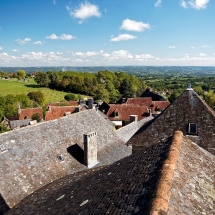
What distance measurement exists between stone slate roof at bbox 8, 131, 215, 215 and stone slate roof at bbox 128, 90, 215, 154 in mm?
5573

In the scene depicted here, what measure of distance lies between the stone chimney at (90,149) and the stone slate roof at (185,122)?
10.2 feet

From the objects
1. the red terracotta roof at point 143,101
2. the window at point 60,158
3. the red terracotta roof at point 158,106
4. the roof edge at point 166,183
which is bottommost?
the red terracotta roof at point 158,106

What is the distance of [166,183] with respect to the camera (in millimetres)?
6617

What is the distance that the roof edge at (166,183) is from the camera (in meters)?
5.59

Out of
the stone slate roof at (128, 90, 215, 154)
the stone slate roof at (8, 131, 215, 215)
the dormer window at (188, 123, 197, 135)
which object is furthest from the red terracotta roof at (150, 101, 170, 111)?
the stone slate roof at (8, 131, 215, 215)

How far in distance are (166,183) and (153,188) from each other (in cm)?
39

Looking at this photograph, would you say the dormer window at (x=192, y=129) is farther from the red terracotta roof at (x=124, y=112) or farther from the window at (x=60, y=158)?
the red terracotta roof at (x=124, y=112)

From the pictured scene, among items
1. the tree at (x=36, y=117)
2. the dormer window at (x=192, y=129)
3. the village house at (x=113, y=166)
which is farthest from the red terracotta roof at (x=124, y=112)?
the dormer window at (x=192, y=129)

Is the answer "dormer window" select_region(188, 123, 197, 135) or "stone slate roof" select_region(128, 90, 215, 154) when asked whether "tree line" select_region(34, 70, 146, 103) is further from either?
"dormer window" select_region(188, 123, 197, 135)

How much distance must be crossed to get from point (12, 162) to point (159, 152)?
957cm

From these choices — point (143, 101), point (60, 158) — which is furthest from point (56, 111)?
point (60, 158)

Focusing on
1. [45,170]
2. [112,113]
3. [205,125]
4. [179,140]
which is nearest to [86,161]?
[45,170]

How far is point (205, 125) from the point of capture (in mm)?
15359

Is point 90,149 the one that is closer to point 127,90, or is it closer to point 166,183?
point 166,183
